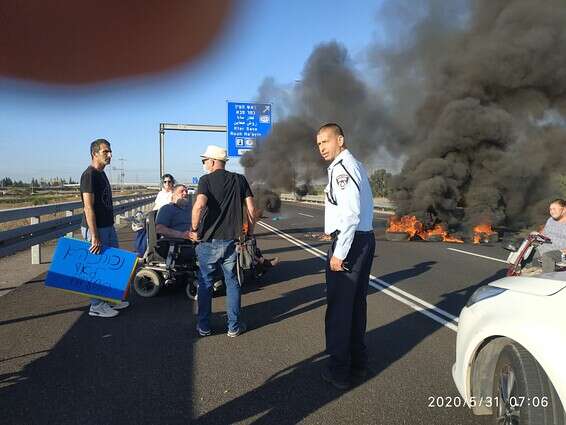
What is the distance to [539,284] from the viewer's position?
7.68 ft

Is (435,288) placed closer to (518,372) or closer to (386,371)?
(386,371)

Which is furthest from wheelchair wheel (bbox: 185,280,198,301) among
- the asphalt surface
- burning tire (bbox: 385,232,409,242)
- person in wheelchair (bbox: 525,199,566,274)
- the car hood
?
burning tire (bbox: 385,232,409,242)

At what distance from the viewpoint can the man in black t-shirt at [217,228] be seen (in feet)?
13.8

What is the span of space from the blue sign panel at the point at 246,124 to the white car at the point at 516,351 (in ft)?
68.9

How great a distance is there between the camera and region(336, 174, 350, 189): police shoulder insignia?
319 centimetres

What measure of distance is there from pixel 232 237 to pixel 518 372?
2750 millimetres

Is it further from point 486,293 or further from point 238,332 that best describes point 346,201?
point 238,332

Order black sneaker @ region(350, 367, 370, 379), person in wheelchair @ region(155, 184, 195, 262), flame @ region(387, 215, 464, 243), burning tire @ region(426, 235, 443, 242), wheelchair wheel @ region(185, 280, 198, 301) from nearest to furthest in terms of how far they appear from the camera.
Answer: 1. black sneaker @ region(350, 367, 370, 379)
2. wheelchair wheel @ region(185, 280, 198, 301)
3. person in wheelchair @ region(155, 184, 195, 262)
4. burning tire @ region(426, 235, 443, 242)
5. flame @ region(387, 215, 464, 243)

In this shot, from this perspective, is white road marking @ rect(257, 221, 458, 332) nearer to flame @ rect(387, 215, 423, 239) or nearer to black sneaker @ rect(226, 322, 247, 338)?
black sneaker @ rect(226, 322, 247, 338)

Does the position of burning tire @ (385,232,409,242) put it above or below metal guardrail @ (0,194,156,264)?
below
